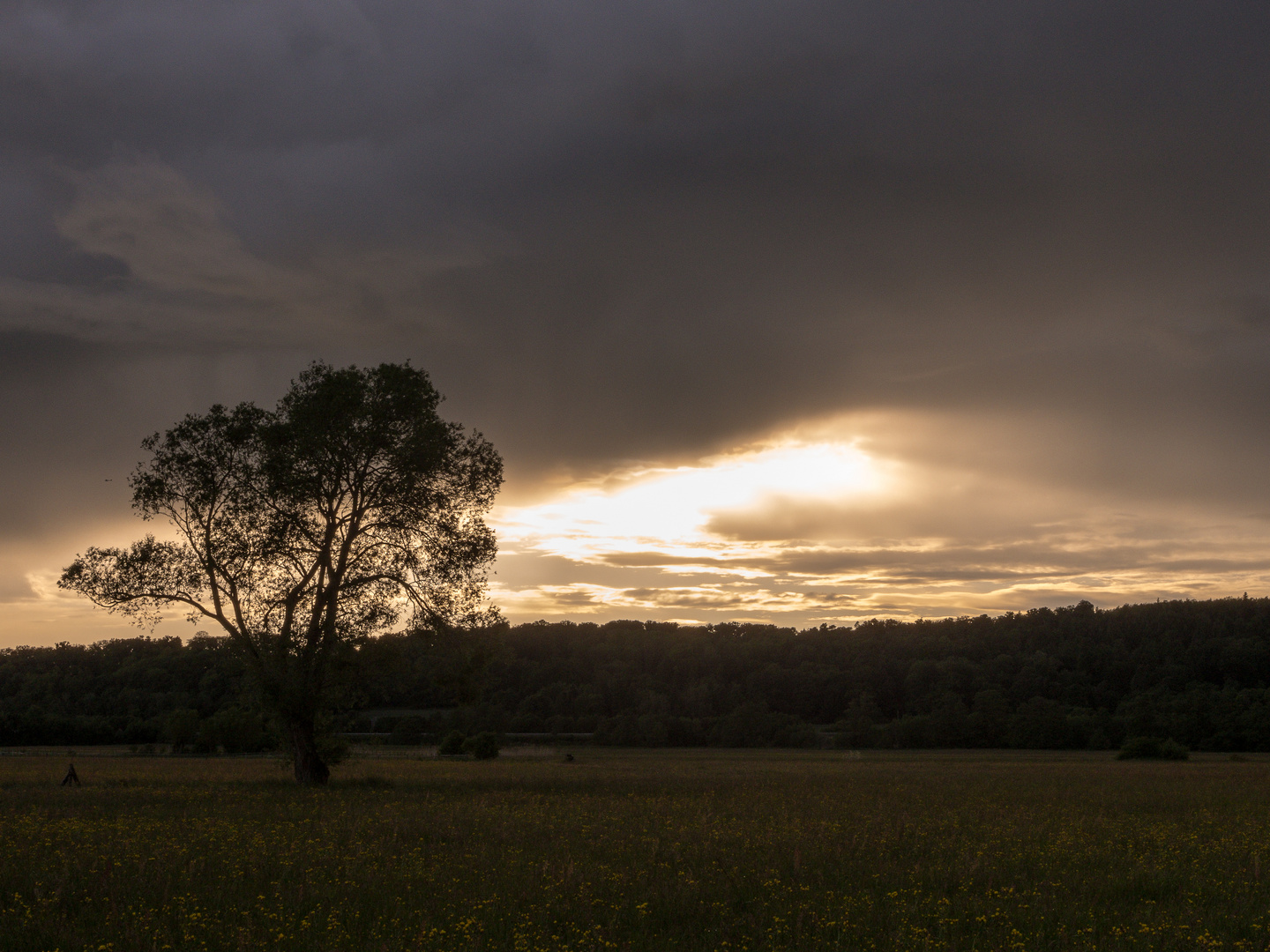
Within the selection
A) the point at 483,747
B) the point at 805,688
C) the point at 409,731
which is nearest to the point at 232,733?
the point at 483,747

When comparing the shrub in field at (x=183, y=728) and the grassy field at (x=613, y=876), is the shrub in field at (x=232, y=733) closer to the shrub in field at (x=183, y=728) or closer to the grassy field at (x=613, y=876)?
the shrub in field at (x=183, y=728)

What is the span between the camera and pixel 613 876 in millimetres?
13586

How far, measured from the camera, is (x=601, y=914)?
1155 centimetres

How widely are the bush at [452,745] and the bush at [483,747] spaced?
4.36m

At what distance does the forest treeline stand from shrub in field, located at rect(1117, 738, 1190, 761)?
85.7 feet

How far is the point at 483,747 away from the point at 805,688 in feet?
253

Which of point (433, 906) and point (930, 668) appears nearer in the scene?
point (433, 906)

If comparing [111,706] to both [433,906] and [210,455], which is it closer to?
[210,455]

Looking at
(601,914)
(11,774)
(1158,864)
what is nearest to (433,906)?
(601,914)

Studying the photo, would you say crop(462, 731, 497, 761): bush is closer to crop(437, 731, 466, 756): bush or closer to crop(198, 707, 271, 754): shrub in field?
crop(437, 731, 466, 756): bush

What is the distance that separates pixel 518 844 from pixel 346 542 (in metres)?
17.4

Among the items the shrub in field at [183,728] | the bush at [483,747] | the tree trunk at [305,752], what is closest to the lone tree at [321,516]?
the tree trunk at [305,752]

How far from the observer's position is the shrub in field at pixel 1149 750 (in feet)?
282

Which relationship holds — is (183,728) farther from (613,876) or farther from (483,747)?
(613,876)
